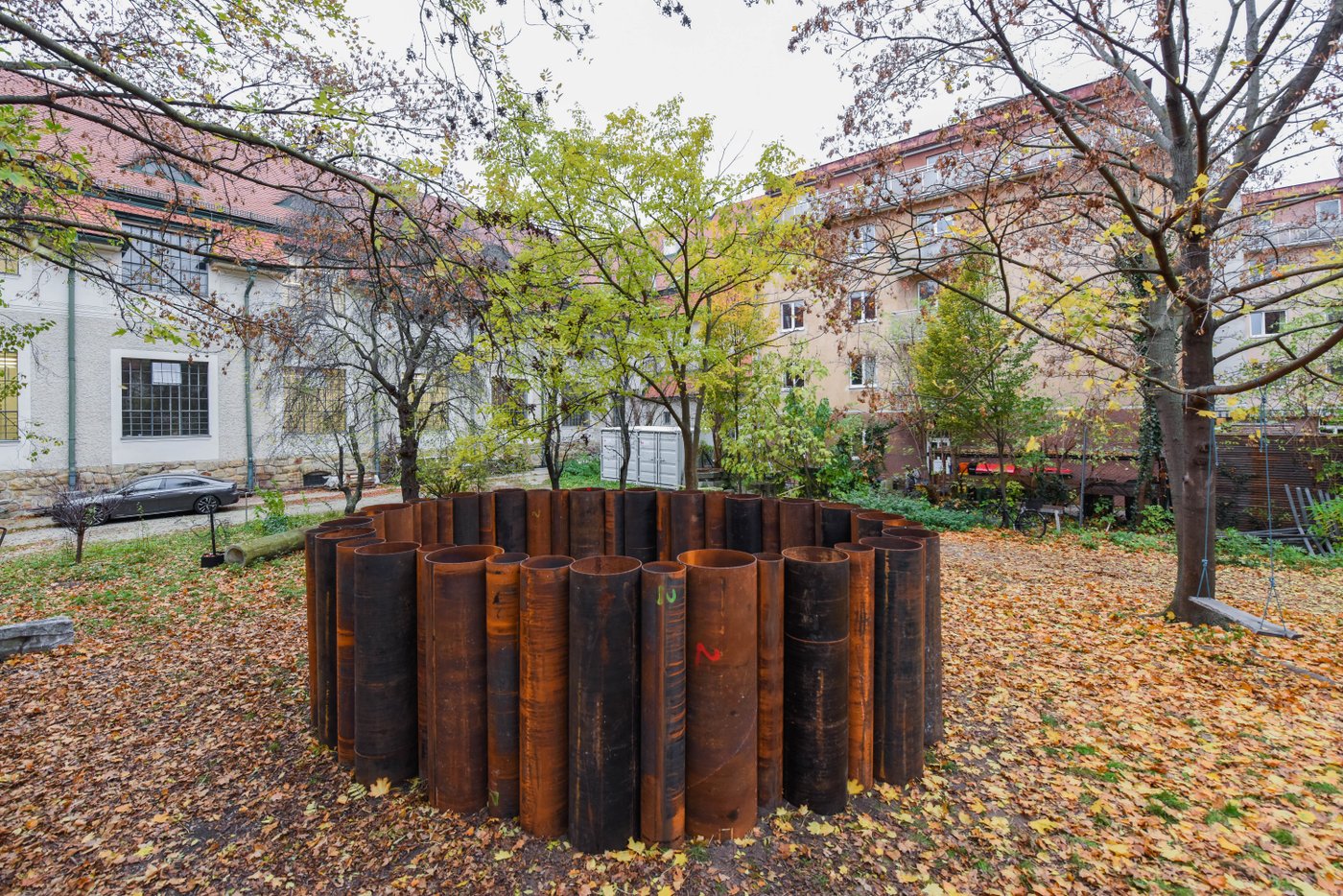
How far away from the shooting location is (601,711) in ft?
7.99

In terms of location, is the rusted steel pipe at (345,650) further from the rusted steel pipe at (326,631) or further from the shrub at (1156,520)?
the shrub at (1156,520)

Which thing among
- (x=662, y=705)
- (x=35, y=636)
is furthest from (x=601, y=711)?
(x=35, y=636)

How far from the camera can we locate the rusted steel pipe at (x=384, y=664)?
9.27 feet

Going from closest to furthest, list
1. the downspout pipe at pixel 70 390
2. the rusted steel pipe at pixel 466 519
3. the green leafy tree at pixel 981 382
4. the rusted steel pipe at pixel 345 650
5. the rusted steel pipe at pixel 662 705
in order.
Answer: the rusted steel pipe at pixel 662 705 → the rusted steel pipe at pixel 345 650 → the rusted steel pipe at pixel 466 519 → the green leafy tree at pixel 981 382 → the downspout pipe at pixel 70 390

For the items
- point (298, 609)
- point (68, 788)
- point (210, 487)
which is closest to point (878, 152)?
point (68, 788)

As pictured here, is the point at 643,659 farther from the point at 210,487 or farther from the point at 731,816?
the point at 210,487

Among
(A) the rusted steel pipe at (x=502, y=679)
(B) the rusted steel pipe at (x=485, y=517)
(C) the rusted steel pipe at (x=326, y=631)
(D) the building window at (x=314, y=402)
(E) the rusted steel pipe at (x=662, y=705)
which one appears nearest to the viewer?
(E) the rusted steel pipe at (x=662, y=705)

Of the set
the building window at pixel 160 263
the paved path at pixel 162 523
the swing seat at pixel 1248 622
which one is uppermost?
the building window at pixel 160 263

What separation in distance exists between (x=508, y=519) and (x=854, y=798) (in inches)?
136

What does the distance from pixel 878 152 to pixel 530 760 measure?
5.20m

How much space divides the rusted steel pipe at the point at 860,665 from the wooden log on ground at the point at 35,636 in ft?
21.9

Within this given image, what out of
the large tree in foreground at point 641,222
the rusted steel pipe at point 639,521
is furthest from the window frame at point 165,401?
the rusted steel pipe at point 639,521

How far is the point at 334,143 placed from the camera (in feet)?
14.6

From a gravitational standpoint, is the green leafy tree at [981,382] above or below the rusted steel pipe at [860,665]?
above
